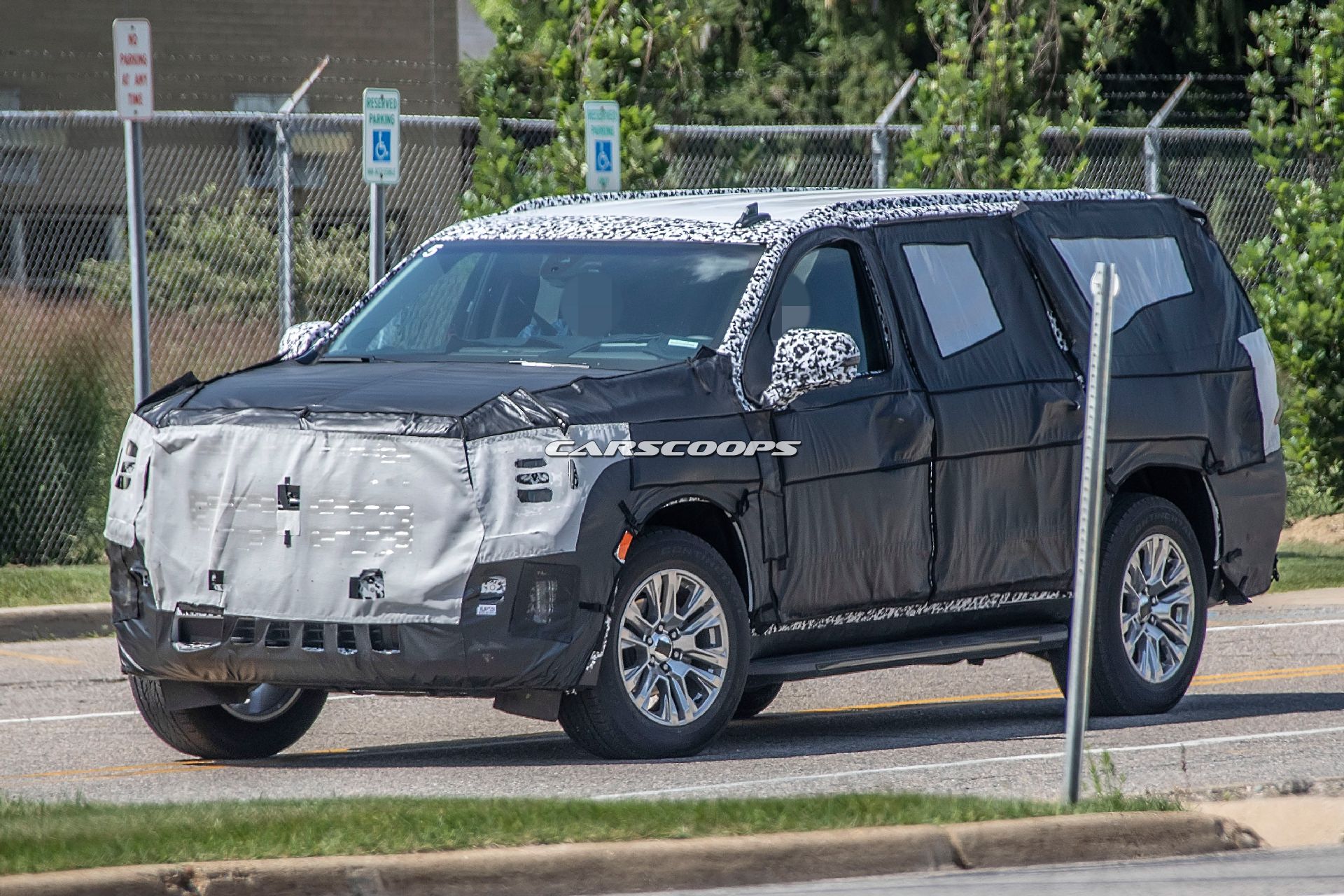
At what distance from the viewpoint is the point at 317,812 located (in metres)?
6.96

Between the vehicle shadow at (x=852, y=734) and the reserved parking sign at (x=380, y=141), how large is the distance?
18.5ft

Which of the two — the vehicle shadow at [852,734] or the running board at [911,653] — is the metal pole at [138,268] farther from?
the running board at [911,653]

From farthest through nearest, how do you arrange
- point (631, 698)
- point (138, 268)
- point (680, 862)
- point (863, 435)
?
point (138, 268) → point (863, 435) → point (631, 698) → point (680, 862)

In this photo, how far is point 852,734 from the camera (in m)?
9.88

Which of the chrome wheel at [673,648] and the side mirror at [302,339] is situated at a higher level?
the side mirror at [302,339]

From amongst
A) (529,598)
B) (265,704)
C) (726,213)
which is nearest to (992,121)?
(726,213)

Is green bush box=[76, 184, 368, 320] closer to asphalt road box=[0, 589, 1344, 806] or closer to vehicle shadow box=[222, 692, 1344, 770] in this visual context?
asphalt road box=[0, 589, 1344, 806]

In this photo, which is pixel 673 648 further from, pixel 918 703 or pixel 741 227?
pixel 918 703

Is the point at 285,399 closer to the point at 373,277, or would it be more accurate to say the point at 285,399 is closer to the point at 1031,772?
the point at 1031,772

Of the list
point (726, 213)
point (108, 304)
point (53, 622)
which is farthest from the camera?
point (108, 304)

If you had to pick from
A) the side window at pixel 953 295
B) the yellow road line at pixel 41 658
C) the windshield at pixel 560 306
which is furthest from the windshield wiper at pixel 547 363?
the yellow road line at pixel 41 658

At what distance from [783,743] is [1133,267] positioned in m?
2.81

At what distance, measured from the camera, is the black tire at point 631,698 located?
8.35m

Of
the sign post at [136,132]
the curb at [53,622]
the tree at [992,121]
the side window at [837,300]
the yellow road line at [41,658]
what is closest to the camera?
the side window at [837,300]
